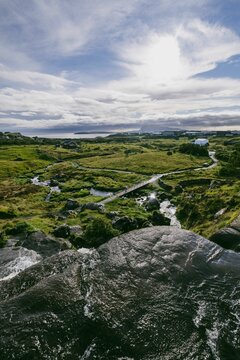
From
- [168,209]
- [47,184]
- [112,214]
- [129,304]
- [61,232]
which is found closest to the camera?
[129,304]

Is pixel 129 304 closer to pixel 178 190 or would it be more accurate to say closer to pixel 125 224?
pixel 125 224

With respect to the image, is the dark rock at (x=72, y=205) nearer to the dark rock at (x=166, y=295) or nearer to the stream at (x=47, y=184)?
the stream at (x=47, y=184)

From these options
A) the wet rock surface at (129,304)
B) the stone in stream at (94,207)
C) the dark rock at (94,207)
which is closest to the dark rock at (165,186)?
the stone in stream at (94,207)

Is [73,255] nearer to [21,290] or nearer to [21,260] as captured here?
[21,290]

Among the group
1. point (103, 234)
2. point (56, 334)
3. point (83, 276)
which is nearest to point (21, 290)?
point (83, 276)

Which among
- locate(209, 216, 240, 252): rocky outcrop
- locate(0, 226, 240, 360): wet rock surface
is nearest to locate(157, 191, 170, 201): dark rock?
locate(209, 216, 240, 252): rocky outcrop

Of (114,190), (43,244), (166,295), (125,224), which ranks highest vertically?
(166,295)

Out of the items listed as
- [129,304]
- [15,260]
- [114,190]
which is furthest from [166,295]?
[114,190]
